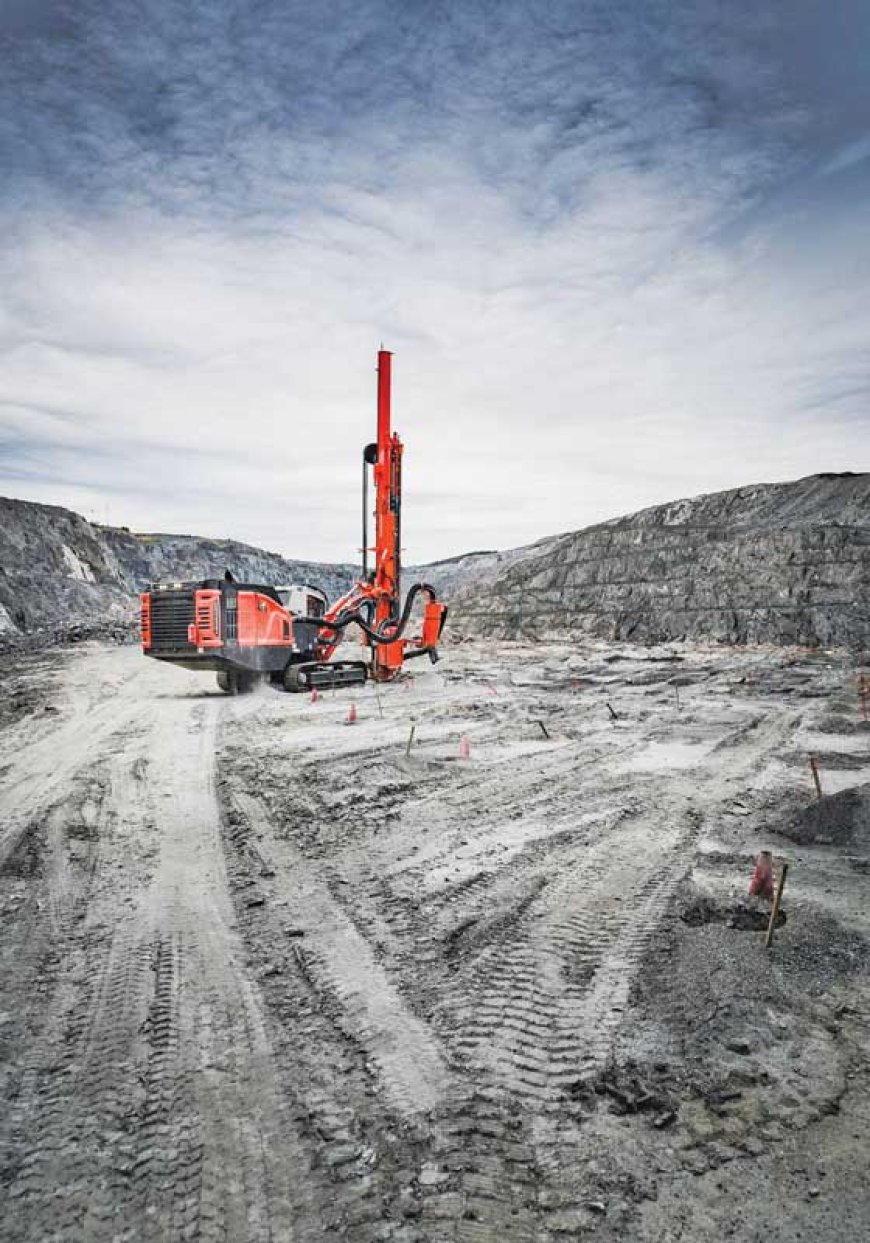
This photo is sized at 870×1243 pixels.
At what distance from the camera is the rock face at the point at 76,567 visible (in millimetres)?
38281

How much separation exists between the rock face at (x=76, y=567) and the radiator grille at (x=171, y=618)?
73.9 ft

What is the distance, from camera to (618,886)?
511 cm

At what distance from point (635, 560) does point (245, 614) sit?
85.9ft

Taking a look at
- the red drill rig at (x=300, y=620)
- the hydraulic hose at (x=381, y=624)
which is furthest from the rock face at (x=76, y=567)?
the hydraulic hose at (x=381, y=624)

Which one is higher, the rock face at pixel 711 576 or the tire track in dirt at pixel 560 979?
the rock face at pixel 711 576

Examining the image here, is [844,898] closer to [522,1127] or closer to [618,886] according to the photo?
[618,886]

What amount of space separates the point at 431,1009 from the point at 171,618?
11736mm

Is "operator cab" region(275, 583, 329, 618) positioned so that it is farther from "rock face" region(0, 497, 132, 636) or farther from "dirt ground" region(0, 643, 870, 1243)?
"rock face" region(0, 497, 132, 636)

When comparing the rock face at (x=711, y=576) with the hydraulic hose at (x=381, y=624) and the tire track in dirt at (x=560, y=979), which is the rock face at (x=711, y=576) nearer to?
the hydraulic hose at (x=381, y=624)

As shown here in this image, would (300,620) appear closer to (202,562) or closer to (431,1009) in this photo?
(431,1009)

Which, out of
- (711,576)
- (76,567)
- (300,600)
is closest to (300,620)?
(300,600)

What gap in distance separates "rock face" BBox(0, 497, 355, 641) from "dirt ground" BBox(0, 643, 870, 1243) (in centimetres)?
3160

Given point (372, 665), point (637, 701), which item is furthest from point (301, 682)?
point (637, 701)

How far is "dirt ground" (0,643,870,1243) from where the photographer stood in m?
2.44
